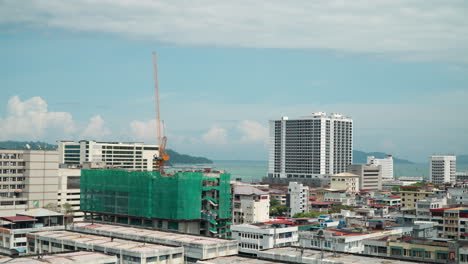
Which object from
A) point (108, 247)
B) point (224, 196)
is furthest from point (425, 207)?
point (108, 247)

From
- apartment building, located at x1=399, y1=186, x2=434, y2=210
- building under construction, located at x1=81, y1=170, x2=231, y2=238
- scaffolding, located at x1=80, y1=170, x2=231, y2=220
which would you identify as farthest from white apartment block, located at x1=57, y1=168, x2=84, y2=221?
apartment building, located at x1=399, y1=186, x2=434, y2=210

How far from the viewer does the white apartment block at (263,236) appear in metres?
86.5

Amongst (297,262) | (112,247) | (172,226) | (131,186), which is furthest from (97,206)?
(297,262)

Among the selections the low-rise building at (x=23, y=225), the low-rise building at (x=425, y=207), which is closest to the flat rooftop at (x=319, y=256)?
the low-rise building at (x=23, y=225)

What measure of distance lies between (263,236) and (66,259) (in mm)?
41629

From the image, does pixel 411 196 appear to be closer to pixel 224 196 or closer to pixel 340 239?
pixel 224 196

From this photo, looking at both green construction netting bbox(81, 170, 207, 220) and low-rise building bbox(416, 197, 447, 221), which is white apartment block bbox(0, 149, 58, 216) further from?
low-rise building bbox(416, 197, 447, 221)

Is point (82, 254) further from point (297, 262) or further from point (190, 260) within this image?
point (297, 262)

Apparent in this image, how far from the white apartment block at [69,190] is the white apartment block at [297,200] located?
2282 inches

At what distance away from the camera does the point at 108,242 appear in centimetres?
6291

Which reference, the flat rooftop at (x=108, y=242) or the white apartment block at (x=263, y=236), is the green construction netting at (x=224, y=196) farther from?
the flat rooftop at (x=108, y=242)

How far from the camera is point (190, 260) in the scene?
61.6 m

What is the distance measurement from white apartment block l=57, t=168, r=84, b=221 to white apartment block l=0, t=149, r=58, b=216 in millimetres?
4703

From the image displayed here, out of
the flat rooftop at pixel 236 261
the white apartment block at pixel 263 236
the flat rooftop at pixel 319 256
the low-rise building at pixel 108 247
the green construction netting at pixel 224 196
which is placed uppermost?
the green construction netting at pixel 224 196
